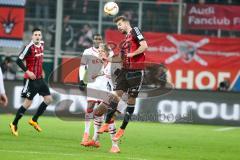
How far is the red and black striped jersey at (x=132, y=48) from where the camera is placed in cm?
1520

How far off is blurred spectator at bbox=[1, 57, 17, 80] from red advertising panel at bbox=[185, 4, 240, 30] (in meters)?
6.45

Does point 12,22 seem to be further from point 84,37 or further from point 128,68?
point 128,68

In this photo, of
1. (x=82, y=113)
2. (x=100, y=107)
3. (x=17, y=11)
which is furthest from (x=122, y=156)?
(x=17, y=11)

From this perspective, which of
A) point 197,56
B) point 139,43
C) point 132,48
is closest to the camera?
point 139,43

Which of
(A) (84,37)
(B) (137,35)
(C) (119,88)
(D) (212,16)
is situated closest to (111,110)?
(C) (119,88)

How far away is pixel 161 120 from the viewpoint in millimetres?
25375

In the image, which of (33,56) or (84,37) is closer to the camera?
(33,56)

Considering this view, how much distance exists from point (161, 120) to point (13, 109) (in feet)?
15.4

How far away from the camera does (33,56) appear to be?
1886 centimetres

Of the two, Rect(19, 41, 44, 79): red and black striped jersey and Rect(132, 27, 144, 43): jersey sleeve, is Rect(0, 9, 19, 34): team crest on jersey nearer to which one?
Rect(19, 41, 44, 79): red and black striped jersey

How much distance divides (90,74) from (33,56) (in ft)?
5.72

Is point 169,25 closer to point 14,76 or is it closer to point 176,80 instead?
point 176,80

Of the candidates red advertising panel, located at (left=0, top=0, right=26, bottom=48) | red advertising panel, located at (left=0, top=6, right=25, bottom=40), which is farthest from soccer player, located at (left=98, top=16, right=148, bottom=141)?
red advertising panel, located at (left=0, top=6, right=25, bottom=40)

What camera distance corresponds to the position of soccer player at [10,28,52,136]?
18.6 m
